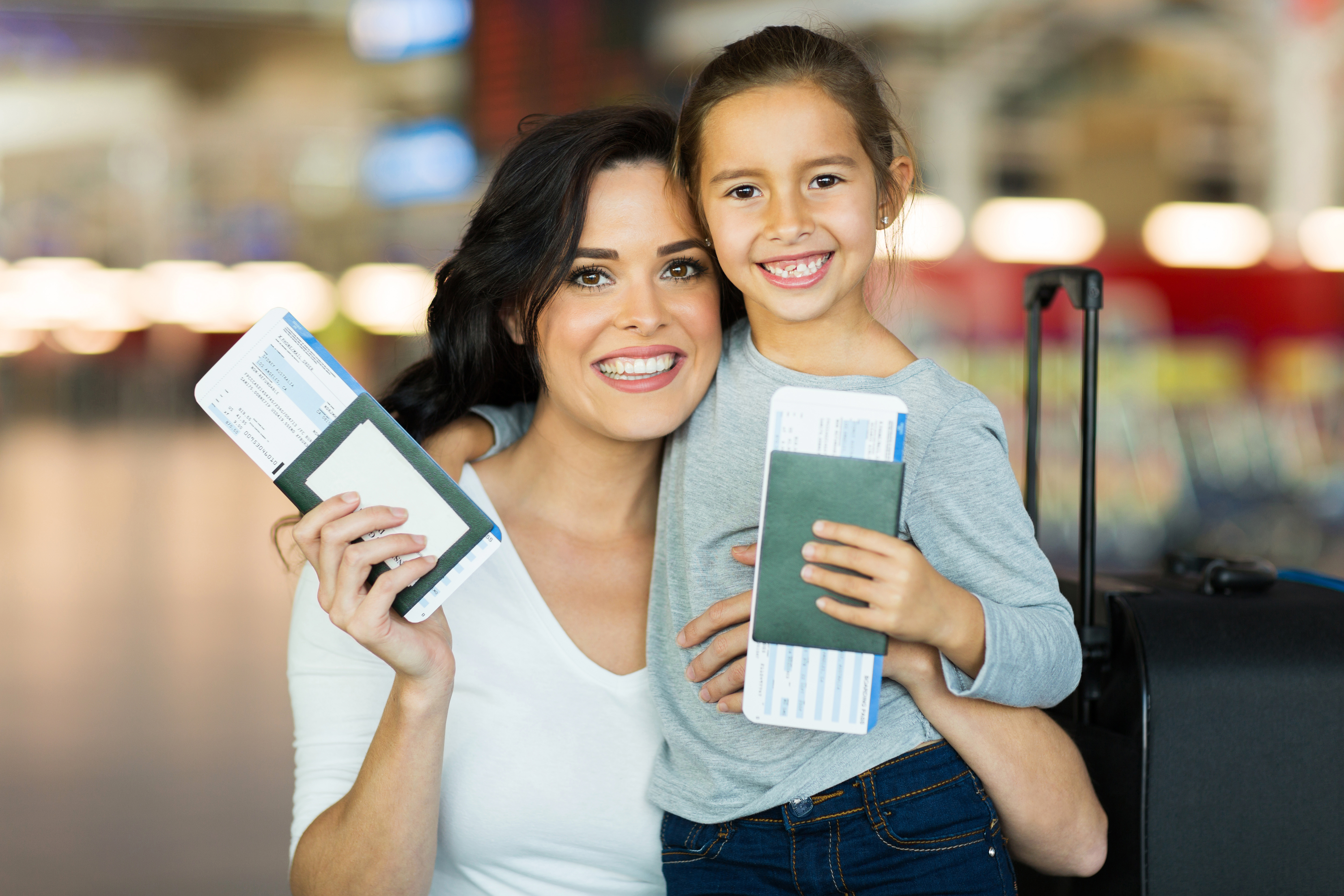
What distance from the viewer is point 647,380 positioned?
1.43m

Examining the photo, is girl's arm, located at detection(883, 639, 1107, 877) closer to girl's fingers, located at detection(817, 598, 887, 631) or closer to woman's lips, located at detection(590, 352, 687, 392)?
girl's fingers, located at detection(817, 598, 887, 631)

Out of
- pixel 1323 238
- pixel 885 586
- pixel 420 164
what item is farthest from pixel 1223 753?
pixel 420 164

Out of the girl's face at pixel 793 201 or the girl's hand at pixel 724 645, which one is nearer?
the girl's hand at pixel 724 645

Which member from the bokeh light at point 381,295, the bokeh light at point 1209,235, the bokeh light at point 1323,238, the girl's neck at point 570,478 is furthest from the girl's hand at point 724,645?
the bokeh light at point 381,295

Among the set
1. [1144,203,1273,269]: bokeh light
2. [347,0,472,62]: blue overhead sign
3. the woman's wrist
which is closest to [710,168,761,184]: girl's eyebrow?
the woman's wrist

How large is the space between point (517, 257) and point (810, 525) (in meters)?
0.60

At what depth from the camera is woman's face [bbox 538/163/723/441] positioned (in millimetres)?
1426

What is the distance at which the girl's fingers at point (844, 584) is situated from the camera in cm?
107

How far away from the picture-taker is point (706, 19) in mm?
10094

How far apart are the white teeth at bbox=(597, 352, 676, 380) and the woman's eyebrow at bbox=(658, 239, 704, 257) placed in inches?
5.0

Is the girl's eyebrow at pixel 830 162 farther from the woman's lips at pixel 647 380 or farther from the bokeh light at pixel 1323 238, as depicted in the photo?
the bokeh light at pixel 1323 238

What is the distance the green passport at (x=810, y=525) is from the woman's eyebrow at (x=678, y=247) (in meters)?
0.42

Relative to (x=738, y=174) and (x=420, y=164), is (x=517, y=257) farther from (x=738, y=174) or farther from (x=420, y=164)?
(x=420, y=164)

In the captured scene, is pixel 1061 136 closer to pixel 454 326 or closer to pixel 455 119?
pixel 455 119
